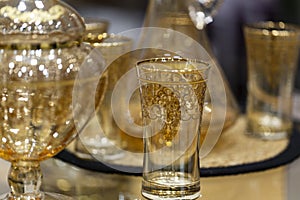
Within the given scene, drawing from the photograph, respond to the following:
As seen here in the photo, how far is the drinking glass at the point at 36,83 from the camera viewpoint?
779 mm

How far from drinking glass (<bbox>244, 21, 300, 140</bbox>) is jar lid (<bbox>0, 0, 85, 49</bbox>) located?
380 millimetres

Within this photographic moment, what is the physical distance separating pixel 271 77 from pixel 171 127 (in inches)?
14.9

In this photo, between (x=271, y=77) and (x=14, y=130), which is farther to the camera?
(x=271, y=77)

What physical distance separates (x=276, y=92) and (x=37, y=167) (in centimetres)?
44

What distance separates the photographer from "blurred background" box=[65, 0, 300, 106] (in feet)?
7.36

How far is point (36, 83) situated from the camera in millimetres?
783

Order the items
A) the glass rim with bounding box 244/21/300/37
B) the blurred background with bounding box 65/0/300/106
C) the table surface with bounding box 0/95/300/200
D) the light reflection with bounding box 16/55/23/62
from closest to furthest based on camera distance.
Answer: the light reflection with bounding box 16/55/23/62 → the table surface with bounding box 0/95/300/200 → the glass rim with bounding box 244/21/300/37 → the blurred background with bounding box 65/0/300/106

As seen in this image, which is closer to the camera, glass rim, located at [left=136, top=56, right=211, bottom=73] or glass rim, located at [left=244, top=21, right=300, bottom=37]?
glass rim, located at [left=136, top=56, right=211, bottom=73]

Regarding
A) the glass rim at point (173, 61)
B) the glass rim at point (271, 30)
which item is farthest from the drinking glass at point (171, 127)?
the glass rim at point (271, 30)

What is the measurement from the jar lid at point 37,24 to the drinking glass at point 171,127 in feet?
0.26

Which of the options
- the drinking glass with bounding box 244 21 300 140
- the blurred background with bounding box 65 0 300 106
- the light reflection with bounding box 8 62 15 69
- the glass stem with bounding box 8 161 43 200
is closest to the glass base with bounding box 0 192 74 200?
the glass stem with bounding box 8 161 43 200

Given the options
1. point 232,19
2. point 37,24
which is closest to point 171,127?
point 37,24

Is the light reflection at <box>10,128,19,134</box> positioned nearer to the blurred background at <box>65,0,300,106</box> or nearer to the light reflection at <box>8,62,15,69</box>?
the light reflection at <box>8,62,15,69</box>

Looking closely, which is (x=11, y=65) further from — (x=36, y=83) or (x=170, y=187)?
(x=170, y=187)
